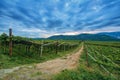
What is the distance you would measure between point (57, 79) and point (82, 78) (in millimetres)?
1487

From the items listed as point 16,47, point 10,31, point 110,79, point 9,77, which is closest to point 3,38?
point 16,47

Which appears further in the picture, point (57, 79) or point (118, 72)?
point (118, 72)

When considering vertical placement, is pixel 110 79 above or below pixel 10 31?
below

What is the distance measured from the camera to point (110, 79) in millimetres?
9617

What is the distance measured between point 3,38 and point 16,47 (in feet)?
8.37

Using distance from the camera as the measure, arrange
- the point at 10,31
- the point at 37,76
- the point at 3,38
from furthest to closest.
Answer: the point at 3,38 < the point at 10,31 < the point at 37,76

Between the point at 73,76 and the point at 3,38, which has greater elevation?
the point at 3,38

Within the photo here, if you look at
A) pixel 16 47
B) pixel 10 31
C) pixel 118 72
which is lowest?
pixel 118 72

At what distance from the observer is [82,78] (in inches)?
368

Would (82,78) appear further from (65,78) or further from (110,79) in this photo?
(110,79)

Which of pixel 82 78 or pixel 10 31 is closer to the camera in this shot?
pixel 82 78

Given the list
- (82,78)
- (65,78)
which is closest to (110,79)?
(82,78)

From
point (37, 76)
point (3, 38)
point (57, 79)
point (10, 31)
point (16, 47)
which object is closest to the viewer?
point (57, 79)

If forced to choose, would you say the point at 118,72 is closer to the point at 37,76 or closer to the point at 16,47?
the point at 37,76
